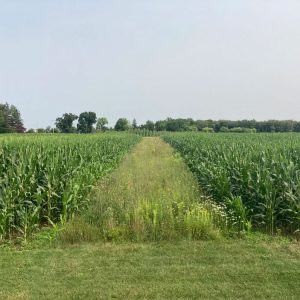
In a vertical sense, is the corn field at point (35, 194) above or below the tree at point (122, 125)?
below

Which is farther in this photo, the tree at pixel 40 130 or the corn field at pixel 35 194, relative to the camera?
the tree at pixel 40 130

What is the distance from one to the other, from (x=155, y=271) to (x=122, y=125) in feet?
372

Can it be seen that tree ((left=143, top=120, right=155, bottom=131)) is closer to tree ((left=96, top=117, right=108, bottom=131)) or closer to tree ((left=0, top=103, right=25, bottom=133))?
tree ((left=96, top=117, right=108, bottom=131))

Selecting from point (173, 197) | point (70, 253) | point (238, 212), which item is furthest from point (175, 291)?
point (173, 197)

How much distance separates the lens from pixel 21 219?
25.4 feet

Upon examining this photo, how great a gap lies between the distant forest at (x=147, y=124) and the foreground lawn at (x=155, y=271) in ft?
233

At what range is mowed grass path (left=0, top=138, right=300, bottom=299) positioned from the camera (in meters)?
4.89

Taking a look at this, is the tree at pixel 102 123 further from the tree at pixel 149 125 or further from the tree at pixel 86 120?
the tree at pixel 149 125

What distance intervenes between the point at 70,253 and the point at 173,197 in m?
3.93

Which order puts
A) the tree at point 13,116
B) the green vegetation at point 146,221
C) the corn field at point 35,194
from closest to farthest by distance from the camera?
the green vegetation at point 146,221 < the corn field at point 35,194 < the tree at point 13,116

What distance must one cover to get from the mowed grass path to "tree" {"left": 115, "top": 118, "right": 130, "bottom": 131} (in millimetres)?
110771

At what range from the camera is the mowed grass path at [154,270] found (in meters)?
4.89

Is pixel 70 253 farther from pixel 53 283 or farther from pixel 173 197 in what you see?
pixel 173 197

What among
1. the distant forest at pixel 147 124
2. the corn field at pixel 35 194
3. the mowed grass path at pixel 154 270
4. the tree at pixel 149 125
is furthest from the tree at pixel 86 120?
the mowed grass path at pixel 154 270
